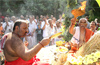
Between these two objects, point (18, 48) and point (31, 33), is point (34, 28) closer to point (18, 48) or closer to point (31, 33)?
point (31, 33)

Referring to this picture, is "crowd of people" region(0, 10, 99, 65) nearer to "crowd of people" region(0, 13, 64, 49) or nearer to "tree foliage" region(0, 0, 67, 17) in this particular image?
"crowd of people" region(0, 13, 64, 49)

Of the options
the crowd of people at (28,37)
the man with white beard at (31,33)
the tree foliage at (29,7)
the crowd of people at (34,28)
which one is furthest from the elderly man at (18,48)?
the tree foliage at (29,7)

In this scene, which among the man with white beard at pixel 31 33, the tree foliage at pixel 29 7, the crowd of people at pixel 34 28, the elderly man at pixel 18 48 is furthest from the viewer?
the tree foliage at pixel 29 7

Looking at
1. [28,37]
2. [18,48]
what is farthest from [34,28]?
[18,48]

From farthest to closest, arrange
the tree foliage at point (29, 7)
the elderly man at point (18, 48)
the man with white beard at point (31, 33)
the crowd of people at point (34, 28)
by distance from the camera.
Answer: the tree foliage at point (29, 7), the man with white beard at point (31, 33), the crowd of people at point (34, 28), the elderly man at point (18, 48)

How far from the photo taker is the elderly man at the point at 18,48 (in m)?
1.50

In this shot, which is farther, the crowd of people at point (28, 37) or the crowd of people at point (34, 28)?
the crowd of people at point (34, 28)

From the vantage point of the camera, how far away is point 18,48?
151cm

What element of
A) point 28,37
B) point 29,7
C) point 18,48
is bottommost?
point 28,37

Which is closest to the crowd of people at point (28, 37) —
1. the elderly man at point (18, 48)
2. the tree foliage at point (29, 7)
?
Answer: the elderly man at point (18, 48)

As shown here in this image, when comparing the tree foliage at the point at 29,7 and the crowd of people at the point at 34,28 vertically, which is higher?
the tree foliage at the point at 29,7

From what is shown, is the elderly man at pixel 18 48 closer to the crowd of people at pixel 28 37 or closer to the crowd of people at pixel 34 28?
the crowd of people at pixel 28 37

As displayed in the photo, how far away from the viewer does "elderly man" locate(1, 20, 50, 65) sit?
4.91 feet

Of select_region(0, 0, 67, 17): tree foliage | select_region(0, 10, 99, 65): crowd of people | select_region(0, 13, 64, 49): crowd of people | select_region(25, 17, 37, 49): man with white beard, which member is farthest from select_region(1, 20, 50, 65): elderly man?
select_region(0, 0, 67, 17): tree foliage
